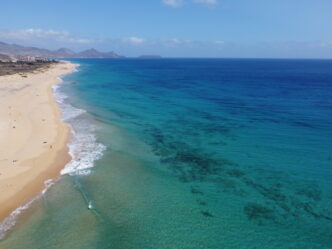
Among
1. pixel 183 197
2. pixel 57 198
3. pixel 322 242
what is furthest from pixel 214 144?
pixel 57 198

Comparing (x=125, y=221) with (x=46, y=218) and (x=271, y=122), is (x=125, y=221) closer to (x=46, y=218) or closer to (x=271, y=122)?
(x=46, y=218)

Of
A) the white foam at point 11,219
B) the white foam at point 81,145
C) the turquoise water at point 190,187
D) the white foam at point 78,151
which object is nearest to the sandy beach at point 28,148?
the white foam at point 11,219

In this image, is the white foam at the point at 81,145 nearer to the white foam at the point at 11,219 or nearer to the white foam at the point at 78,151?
the white foam at the point at 78,151

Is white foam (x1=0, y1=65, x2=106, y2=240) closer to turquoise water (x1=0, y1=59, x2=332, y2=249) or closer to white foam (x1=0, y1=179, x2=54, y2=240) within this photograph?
white foam (x1=0, y1=179, x2=54, y2=240)

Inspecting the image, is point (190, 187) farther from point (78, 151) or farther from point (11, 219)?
point (78, 151)

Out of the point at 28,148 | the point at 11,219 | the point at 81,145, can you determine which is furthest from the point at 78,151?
the point at 11,219

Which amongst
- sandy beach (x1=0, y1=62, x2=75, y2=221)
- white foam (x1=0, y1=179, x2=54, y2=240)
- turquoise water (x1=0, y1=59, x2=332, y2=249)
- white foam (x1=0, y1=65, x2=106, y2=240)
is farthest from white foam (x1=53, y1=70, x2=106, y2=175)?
white foam (x1=0, y1=179, x2=54, y2=240)
